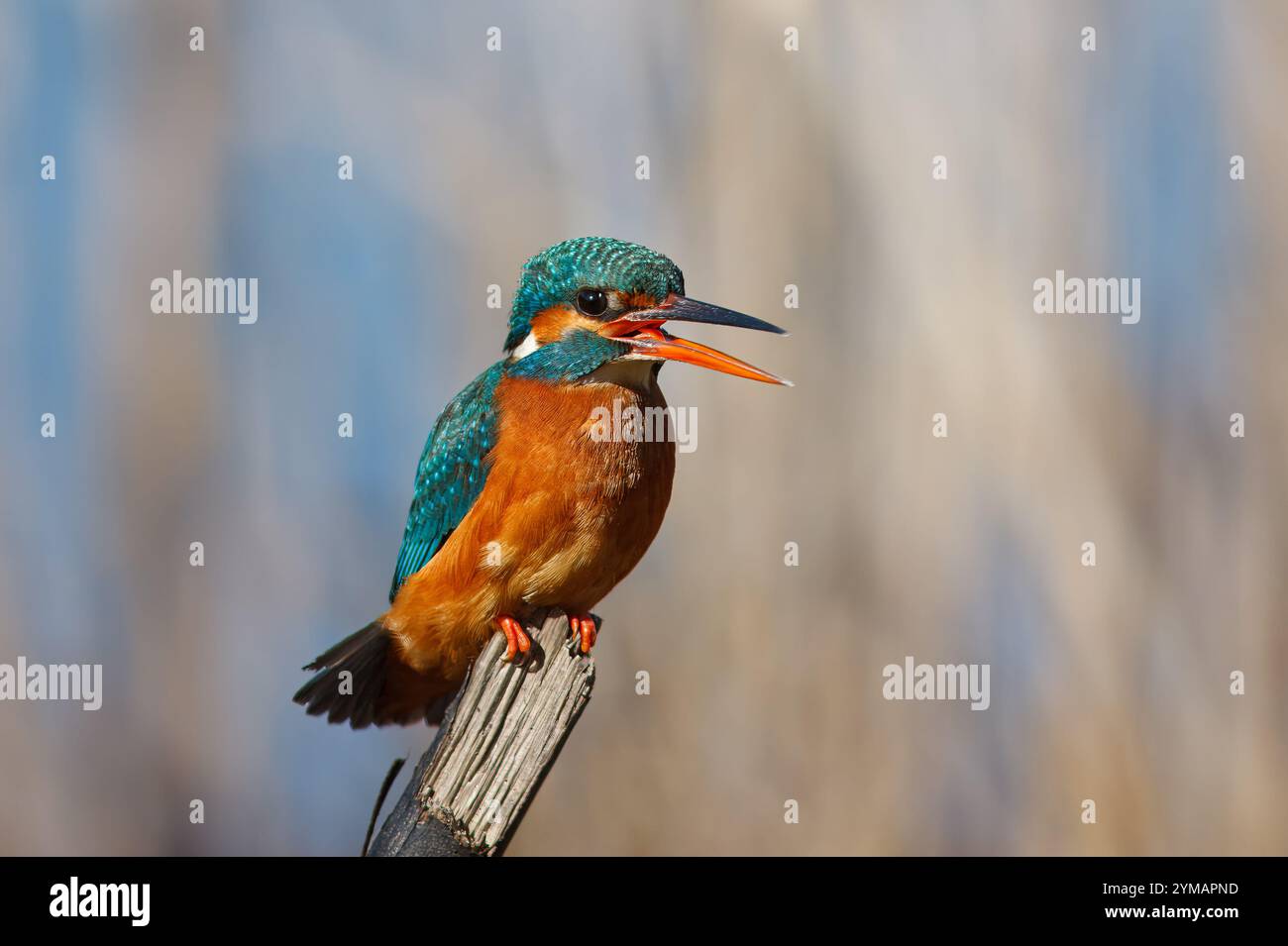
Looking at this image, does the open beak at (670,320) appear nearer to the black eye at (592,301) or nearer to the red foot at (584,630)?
the black eye at (592,301)

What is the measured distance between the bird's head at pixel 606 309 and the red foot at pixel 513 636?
693mm

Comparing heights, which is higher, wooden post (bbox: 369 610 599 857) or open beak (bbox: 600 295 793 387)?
open beak (bbox: 600 295 793 387)

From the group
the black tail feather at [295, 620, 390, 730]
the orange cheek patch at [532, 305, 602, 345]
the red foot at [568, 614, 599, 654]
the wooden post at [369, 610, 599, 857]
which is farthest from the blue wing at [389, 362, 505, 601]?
the wooden post at [369, 610, 599, 857]

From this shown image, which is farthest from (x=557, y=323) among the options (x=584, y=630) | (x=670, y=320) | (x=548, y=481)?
(x=584, y=630)

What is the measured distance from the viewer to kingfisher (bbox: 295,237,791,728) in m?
3.19

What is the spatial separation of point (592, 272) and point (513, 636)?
39.3 inches

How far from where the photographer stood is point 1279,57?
487 centimetres

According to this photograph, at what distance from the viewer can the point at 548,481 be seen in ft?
10.6

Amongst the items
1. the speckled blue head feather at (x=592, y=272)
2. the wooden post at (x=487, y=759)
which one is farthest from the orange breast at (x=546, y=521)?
the wooden post at (x=487, y=759)

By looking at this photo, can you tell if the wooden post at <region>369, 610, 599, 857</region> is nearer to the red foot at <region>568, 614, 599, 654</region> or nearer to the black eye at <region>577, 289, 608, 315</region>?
the red foot at <region>568, 614, 599, 654</region>

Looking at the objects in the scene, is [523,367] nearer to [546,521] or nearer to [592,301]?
[592,301]

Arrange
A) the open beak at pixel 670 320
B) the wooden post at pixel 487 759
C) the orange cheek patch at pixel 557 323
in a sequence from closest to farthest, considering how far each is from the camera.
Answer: the wooden post at pixel 487 759 → the open beak at pixel 670 320 → the orange cheek patch at pixel 557 323

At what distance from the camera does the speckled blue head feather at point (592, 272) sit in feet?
10.5

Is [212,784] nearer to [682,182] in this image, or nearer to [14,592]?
[14,592]
